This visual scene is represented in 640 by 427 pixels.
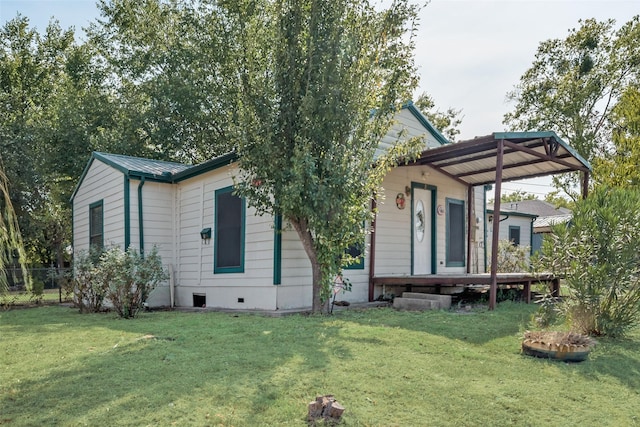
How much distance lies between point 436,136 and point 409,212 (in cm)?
217

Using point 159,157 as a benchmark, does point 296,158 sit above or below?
below

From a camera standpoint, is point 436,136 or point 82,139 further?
point 82,139

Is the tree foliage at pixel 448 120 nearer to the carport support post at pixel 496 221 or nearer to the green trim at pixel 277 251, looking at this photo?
the carport support post at pixel 496 221

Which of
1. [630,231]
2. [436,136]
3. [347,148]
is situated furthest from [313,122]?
[436,136]

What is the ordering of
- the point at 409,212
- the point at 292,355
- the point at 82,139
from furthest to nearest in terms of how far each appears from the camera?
the point at 82,139 → the point at 409,212 → the point at 292,355

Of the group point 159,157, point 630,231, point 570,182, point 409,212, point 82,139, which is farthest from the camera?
point 570,182

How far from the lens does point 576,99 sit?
20781 millimetres

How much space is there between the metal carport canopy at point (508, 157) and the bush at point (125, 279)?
506cm

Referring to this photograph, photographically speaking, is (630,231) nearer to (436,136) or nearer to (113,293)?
(436,136)

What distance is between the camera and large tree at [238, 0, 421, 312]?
6527mm

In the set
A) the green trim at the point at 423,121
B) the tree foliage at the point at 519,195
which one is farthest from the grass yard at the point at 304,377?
the tree foliage at the point at 519,195

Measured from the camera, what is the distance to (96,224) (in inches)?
424

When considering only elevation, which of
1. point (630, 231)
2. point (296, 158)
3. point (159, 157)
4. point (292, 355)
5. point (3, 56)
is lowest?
point (292, 355)

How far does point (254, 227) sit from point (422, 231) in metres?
3.91
